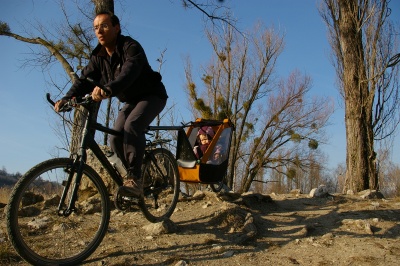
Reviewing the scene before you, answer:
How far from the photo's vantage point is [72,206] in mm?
2861

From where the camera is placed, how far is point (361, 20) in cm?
948

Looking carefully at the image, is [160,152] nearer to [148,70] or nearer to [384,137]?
[148,70]

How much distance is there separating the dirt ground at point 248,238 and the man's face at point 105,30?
1862mm

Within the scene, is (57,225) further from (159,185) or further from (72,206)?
(159,185)

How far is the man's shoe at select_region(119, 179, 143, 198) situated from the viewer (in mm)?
3154

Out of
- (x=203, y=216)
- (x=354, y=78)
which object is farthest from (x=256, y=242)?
(x=354, y=78)

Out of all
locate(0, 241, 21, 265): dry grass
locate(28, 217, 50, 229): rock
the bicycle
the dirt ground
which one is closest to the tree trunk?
the dirt ground

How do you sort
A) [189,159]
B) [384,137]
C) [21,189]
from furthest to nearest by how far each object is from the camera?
[384,137] < [189,159] < [21,189]

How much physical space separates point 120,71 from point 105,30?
1.29 feet

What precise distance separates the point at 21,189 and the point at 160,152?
1.86m

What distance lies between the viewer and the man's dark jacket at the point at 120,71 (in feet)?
10.7

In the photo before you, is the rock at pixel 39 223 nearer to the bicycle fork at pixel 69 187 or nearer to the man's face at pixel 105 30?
the bicycle fork at pixel 69 187

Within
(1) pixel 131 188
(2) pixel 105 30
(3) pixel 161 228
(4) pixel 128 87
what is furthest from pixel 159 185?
(2) pixel 105 30

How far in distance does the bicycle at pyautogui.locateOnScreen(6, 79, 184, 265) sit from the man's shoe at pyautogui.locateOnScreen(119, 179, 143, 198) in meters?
0.07
